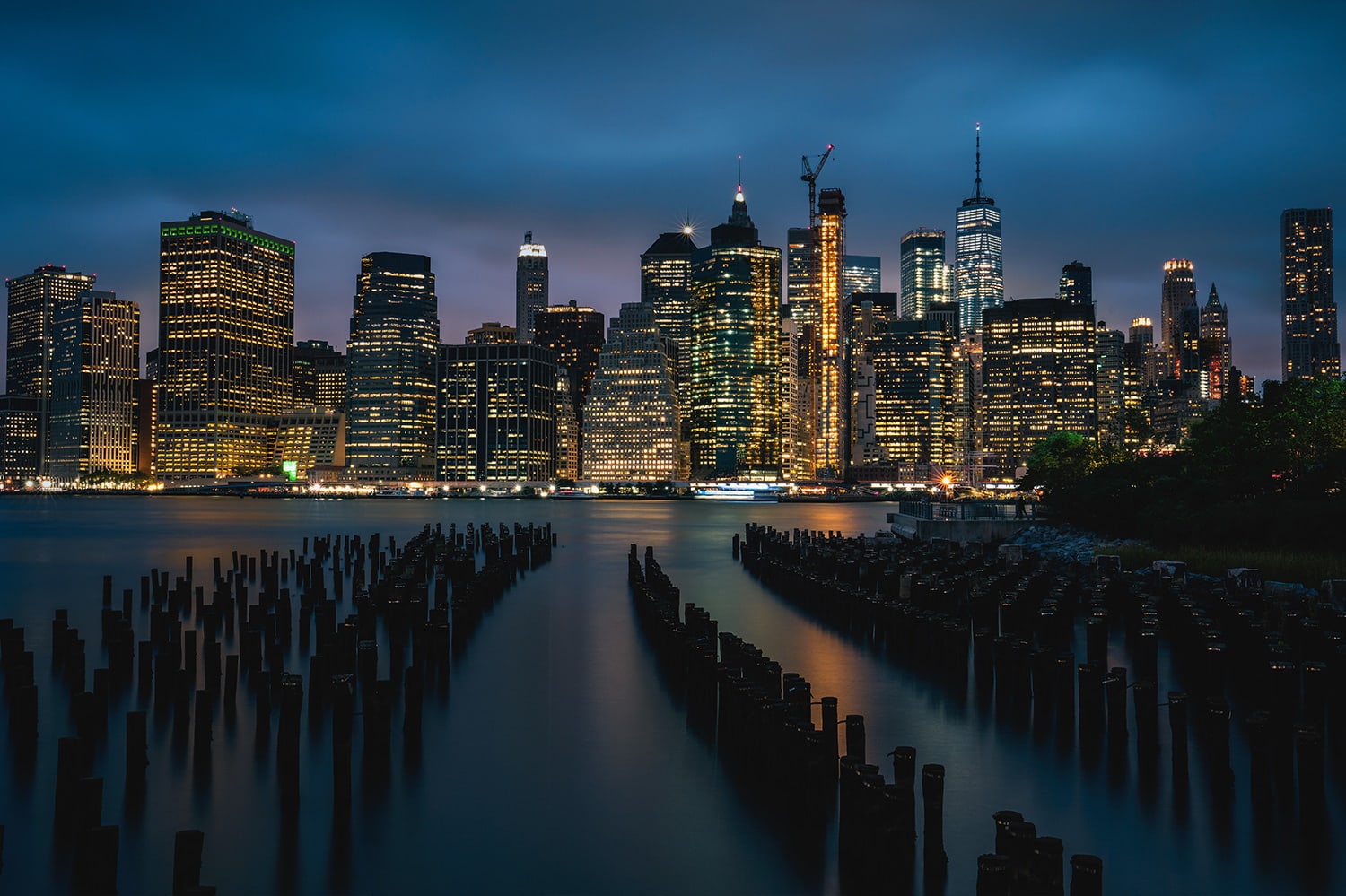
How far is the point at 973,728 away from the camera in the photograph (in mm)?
22688

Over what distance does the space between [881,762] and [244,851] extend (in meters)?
11.5

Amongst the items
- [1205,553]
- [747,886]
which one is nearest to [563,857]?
[747,886]

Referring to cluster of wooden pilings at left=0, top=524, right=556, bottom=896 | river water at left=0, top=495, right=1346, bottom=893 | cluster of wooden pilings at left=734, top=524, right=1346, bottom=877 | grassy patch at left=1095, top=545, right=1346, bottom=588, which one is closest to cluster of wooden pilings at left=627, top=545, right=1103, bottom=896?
river water at left=0, top=495, right=1346, bottom=893

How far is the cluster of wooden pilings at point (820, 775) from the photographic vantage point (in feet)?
44.8

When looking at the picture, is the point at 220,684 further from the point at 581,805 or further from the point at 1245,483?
the point at 1245,483

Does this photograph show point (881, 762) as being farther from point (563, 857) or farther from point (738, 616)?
point (738, 616)

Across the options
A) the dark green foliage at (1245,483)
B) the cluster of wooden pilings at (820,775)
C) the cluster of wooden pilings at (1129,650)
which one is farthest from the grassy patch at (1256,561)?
the cluster of wooden pilings at (820,775)

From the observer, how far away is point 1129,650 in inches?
1206

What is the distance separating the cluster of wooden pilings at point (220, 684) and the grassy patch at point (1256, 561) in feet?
93.7

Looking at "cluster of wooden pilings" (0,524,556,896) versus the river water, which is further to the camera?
"cluster of wooden pilings" (0,524,556,896)

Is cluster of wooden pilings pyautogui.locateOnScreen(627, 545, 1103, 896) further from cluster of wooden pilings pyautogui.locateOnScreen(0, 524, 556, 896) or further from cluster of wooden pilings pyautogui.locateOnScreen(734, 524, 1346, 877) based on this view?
cluster of wooden pilings pyautogui.locateOnScreen(0, 524, 556, 896)

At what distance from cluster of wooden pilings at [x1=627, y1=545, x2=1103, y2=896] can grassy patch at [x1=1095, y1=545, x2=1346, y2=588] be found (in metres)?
22.9

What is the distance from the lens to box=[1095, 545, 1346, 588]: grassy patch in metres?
36.4

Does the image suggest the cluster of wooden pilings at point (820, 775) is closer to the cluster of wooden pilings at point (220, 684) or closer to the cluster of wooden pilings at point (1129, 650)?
the cluster of wooden pilings at point (1129, 650)
